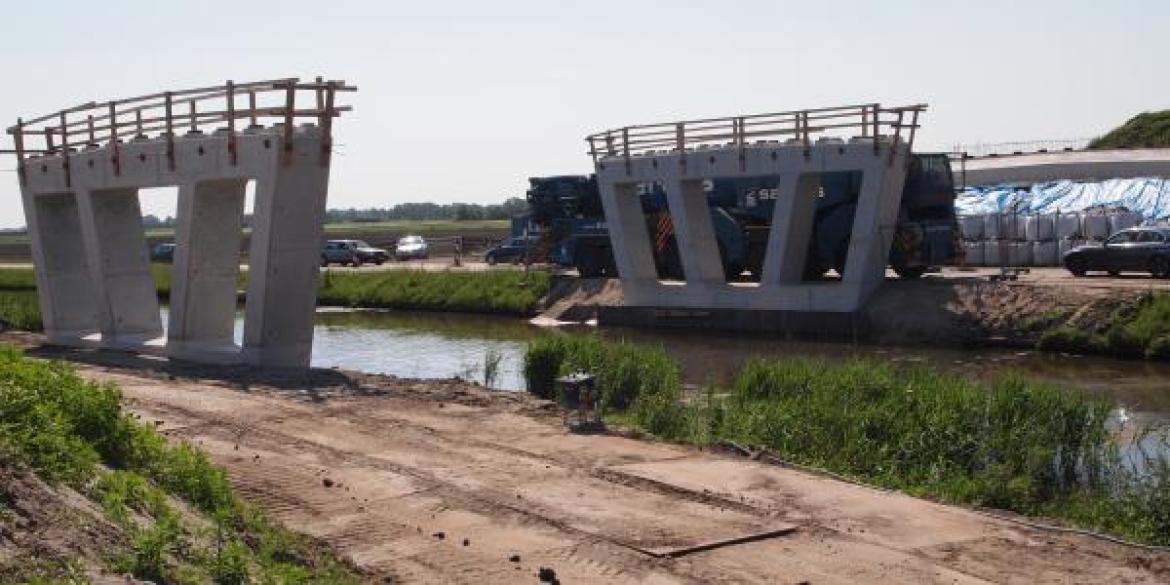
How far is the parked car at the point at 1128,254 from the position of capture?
3283 centimetres

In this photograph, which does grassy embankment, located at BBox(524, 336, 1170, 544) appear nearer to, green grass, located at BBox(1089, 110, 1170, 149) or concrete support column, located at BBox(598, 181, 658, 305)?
concrete support column, located at BBox(598, 181, 658, 305)

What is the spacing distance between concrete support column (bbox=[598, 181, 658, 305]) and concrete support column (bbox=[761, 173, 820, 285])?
425 centimetres

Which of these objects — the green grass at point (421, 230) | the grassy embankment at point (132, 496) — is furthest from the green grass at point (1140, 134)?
the grassy embankment at point (132, 496)

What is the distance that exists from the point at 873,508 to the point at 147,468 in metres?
5.76

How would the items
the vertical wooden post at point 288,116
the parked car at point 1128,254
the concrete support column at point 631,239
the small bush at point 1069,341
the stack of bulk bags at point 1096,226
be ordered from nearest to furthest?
the vertical wooden post at point 288,116
the small bush at point 1069,341
the parked car at point 1128,254
the concrete support column at point 631,239
the stack of bulk bags at point 1096,226

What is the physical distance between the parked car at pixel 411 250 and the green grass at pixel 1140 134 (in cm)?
3226

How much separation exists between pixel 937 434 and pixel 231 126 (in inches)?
498

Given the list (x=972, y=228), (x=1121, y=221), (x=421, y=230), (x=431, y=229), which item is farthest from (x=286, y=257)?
(x=431, y=229)

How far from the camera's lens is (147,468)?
1060cm

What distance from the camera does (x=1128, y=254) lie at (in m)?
33.6

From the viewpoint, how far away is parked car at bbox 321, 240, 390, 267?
214 ft

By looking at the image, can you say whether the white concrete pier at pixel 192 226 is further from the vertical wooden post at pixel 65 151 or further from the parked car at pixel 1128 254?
the parked car at pixel 1128 254

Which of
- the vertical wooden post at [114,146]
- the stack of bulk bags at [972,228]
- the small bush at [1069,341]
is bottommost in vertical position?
the small bush at [1069,341]

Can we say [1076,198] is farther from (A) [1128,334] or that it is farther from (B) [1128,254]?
(A) [1128,334]
